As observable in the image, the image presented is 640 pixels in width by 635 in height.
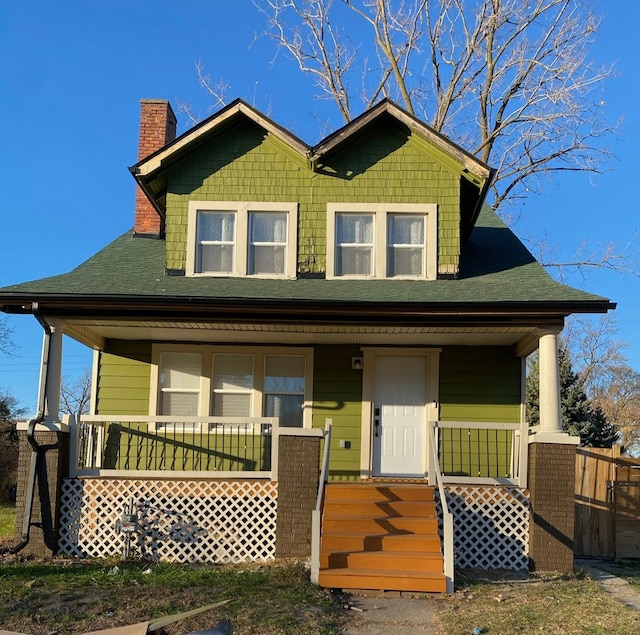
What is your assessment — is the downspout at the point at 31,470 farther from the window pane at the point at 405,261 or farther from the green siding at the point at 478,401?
the green siding at the point at 478,401

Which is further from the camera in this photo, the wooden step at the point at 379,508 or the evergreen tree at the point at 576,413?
the evergreen tree at the point at 576,413

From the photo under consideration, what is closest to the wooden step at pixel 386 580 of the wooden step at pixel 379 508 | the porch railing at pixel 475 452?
the wooden step at pixel 379 508

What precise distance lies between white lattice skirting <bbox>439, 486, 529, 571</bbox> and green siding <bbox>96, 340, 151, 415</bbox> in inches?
198

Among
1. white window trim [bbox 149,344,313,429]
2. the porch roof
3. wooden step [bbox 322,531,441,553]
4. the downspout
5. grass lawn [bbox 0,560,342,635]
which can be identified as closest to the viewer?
grass lawn [bbox 0,560,342,635]

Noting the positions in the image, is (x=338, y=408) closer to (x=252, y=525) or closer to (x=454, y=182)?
(x=252, y=525)

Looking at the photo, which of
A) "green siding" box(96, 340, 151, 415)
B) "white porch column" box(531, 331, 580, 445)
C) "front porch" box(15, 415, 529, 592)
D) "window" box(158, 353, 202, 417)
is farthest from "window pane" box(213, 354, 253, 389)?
"white porch column" box(531, 331, 580, 445)

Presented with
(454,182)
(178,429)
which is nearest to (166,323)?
(178,429)

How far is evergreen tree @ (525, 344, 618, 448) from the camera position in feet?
65.3

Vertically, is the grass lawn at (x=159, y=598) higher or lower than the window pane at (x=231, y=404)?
lower

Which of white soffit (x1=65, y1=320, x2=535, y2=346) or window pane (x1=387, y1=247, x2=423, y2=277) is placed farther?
window pane (x1=387, y1=247, x2=423, y2=277)

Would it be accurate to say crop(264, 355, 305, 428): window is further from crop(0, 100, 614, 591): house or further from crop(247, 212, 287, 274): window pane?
crop(247, 212, 287, 274): window pane

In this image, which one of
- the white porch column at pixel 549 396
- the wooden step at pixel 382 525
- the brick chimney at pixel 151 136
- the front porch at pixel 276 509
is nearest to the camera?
the front porch at pixel 276 509

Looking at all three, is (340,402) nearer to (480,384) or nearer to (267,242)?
(480,384)

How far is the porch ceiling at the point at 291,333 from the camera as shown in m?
9.59
